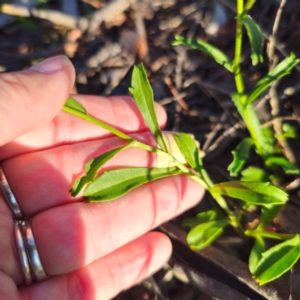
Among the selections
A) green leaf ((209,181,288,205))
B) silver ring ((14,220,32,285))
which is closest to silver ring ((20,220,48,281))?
silver ring ((14,220,32,285))

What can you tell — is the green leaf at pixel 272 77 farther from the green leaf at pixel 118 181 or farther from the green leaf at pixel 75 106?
the green leaf at pixel 75 106

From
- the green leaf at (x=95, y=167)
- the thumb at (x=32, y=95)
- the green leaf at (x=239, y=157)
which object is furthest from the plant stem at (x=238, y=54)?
the thumb at (x=32, y=95)

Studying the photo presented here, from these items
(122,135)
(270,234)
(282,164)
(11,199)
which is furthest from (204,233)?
(11,199)

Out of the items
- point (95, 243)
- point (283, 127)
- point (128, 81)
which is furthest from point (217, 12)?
point (95, 243)

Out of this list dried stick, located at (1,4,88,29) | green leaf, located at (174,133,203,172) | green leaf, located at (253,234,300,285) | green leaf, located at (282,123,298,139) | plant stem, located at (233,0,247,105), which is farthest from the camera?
dried stick, located at (1,4,88,29)

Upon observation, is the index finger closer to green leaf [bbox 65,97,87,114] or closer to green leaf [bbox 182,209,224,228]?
green leaf [bbox 65,97,87,114]
